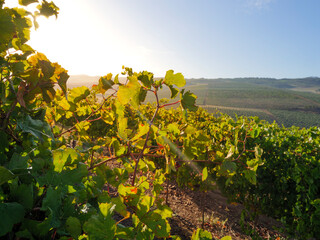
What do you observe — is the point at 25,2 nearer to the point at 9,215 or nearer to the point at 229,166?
the point at 9,215

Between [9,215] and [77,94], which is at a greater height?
[77,94]

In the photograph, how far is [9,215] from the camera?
19.5 inches

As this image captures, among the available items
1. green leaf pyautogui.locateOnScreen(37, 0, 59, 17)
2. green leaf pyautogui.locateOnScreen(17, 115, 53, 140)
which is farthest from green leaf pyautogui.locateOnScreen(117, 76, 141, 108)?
green leaf pyautogui.locateOnScreen(37, 0, 59, 17)

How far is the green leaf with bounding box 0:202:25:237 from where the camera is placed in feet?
1.57

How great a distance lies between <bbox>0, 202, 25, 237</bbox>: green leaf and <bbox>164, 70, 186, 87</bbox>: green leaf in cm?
56

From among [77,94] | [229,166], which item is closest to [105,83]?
[77,94]

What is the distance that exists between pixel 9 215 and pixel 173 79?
24.0 inches

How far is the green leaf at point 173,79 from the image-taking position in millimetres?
725

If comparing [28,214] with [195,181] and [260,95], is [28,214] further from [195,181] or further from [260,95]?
[260,95]

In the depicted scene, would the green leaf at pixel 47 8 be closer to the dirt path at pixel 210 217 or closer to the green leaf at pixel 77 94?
the green leaf at pixel 77 94

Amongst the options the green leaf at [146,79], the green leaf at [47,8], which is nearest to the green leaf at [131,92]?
the green leaf at [146,79]

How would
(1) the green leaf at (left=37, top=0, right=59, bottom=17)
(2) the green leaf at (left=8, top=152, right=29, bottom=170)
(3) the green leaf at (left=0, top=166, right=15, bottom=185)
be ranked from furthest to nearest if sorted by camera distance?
1. (1) the green leaf at (left=37, top=0, right=59, bottom=17)
2. (2) the green leaf at (left=8, top=152, right=29, bottom=170)
3. (3) the green leaf at (left=0, top=166, right=15, bottom=185)

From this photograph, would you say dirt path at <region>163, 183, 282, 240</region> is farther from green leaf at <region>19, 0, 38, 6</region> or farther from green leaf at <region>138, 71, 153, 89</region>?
green leaf at <region>19, 0, 38, 6</region>

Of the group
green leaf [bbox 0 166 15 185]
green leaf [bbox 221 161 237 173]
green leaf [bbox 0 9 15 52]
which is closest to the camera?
green leaf [bbox 0 166 15 185]
